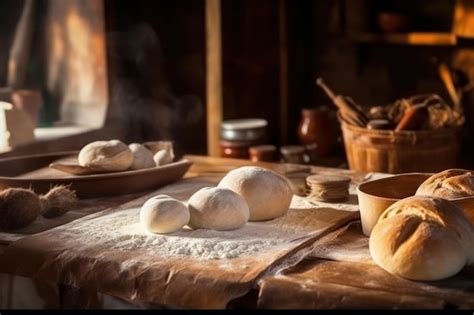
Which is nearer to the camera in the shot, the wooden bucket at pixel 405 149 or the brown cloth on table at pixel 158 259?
the brown cloth on table at pixel 158 259

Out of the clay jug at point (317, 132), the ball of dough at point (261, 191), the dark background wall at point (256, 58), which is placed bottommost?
the clay jug at point (317, 132)

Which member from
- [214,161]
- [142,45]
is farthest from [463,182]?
[142,45]

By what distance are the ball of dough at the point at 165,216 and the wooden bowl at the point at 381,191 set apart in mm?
397

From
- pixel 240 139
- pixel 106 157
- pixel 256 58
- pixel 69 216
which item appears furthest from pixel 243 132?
pixel 69 216

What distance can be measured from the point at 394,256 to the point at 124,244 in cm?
58

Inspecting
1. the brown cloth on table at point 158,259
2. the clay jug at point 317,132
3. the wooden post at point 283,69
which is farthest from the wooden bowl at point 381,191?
the wooden post at point 283,69

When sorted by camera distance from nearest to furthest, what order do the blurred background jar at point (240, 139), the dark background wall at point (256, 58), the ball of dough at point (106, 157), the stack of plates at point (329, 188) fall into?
the stack of plates at point (329, 188) < the ball of dough at point (106, 157) < the blurred background jar at point (240, 139) < the dark background wall at point (256, 58)

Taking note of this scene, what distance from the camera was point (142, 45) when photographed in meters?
3.63

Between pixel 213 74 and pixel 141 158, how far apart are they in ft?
4.81

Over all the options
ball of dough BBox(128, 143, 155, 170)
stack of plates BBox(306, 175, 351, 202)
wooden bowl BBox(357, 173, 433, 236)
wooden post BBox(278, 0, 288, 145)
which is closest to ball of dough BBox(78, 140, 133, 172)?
ball of dough BBox(128, 143, 155, 170)

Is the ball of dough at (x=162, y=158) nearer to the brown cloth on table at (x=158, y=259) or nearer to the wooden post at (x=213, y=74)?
the brown cloth on table at (x=158, y=259)

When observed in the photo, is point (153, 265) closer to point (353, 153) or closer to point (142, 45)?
point (353, 153)

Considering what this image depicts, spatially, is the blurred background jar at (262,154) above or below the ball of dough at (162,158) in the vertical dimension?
below

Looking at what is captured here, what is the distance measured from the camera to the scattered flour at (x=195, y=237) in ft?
4.92
